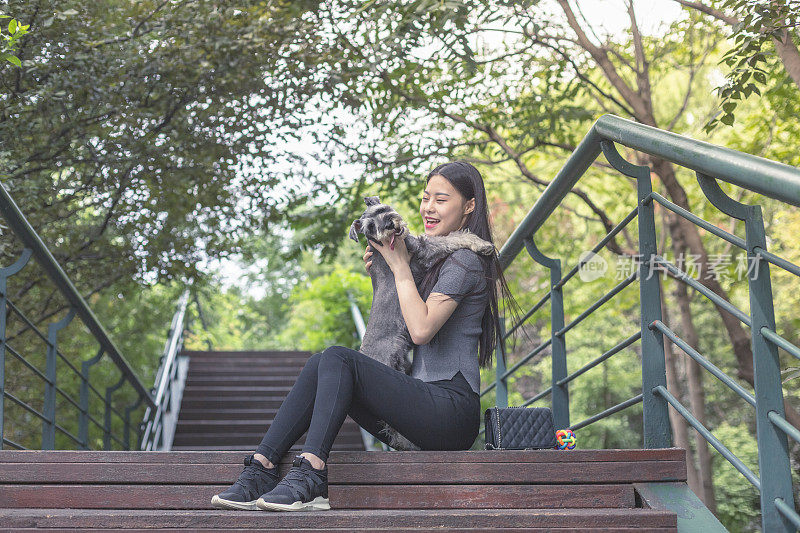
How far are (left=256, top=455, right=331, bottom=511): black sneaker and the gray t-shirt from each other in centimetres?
64

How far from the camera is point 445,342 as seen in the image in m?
2.78

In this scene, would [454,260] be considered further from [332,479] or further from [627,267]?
[627,267]

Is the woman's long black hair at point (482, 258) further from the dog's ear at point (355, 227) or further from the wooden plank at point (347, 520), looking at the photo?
the wooden plank at point (347, 520)

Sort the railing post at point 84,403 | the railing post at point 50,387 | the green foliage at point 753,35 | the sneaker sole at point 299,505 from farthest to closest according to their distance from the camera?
the railing post at point 84,403 < the green foliage at point 753,35 < the railing post at point 50,387 < the sneaker sole at point 299,505

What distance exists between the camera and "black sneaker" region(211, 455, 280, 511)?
2092mm

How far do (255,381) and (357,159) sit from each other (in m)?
3.51

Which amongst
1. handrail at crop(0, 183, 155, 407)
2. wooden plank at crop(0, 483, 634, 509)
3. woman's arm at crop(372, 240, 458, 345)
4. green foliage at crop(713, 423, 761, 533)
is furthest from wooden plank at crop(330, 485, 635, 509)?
green foliage at crop(713, 423, 761, 533)

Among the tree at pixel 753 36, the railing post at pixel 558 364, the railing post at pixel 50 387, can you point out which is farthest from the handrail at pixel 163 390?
the tree at pixel 753 36

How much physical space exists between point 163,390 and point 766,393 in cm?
695

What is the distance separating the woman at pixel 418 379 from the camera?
2.21 metres

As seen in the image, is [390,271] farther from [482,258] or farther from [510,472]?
[510,472]

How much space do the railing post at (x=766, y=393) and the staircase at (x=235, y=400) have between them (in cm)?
623

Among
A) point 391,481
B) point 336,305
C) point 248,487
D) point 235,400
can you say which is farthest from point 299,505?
point 336,305

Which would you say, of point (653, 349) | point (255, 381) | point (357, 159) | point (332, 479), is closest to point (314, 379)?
point (332, 479)
